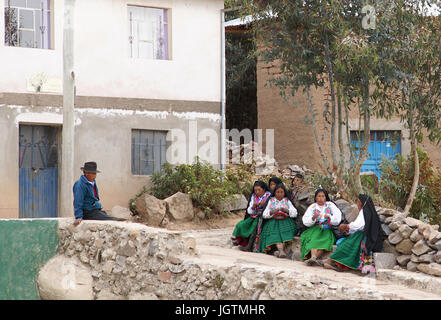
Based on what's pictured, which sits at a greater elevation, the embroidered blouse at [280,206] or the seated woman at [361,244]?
the embroidered blouse at [280,206]

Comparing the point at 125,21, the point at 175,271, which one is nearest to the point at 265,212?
the point at 175,271

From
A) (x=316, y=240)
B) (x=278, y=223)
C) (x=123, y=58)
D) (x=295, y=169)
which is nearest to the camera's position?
(x=316, y=240)

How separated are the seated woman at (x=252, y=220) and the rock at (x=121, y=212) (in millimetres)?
3093

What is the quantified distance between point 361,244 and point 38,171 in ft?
23.3

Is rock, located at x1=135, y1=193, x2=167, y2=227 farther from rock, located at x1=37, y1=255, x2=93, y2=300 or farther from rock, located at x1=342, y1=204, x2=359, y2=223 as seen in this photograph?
rock, located at x1=342, y1=204, x2=359, y2=223

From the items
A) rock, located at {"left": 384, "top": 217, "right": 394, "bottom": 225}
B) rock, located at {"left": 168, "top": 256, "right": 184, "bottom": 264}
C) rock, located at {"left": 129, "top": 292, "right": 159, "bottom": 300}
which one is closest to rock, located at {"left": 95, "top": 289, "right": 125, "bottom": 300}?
rock, located at {"left": 129, "top": 292, "right": 159, "bottom": 300}

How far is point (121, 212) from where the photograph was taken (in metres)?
14.2

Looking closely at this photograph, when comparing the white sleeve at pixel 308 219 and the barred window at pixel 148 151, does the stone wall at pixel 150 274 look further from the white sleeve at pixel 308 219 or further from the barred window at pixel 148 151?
the barred window at pixel 148 151

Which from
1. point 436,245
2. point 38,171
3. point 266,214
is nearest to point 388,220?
point 436,245

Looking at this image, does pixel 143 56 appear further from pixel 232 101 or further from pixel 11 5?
pixel 232 101

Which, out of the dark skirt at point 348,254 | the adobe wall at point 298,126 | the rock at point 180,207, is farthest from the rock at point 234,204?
the dark skirt at point 348,254

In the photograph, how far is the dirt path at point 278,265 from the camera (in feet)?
25.6

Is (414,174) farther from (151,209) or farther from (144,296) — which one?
(144,296)

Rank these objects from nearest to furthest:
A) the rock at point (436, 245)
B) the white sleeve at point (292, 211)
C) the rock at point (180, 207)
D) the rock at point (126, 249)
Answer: the rock at point (126, 249) < the rock at point (436, 245) < the white sleeve at point (292, 211) < the rock at point (180, 207)
